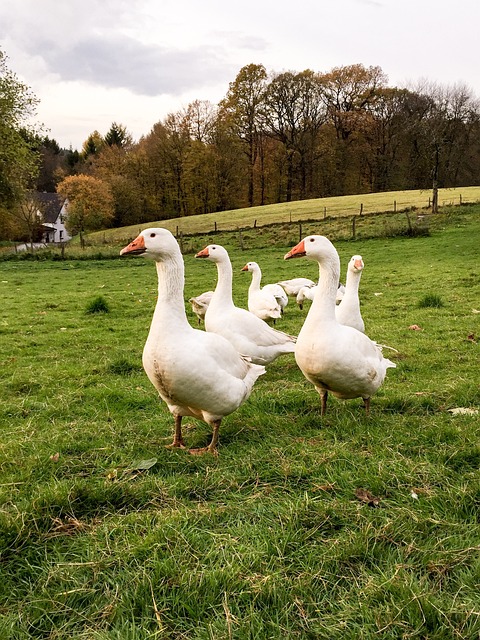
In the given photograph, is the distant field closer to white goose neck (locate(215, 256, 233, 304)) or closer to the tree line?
the tree line

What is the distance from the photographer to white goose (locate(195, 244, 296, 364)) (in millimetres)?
6363

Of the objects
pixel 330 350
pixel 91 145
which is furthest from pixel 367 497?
→ pixel 91 145

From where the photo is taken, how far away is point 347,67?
204 ft

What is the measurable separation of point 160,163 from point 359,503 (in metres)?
64.6

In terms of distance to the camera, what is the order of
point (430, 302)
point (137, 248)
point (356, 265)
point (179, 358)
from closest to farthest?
point (179, 358), point (137, 248), point (356, 265), point (430, 302)

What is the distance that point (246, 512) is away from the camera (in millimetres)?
3270

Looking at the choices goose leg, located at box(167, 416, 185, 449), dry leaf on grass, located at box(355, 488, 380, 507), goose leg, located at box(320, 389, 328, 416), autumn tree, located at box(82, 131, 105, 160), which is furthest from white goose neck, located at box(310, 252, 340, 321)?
autumn tree, located at box(82, 131, 105, 160)

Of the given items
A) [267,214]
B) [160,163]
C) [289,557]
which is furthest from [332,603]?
[160,163]

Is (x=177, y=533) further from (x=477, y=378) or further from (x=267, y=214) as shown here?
(x=267, y=214)

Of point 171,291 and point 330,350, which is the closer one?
point 171,291

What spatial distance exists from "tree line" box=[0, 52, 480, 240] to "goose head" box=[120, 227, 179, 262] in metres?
54.8

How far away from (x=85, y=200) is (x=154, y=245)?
56160 millimetres

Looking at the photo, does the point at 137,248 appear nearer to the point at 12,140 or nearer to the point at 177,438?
the point at 177,438

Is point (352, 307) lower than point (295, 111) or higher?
lower
